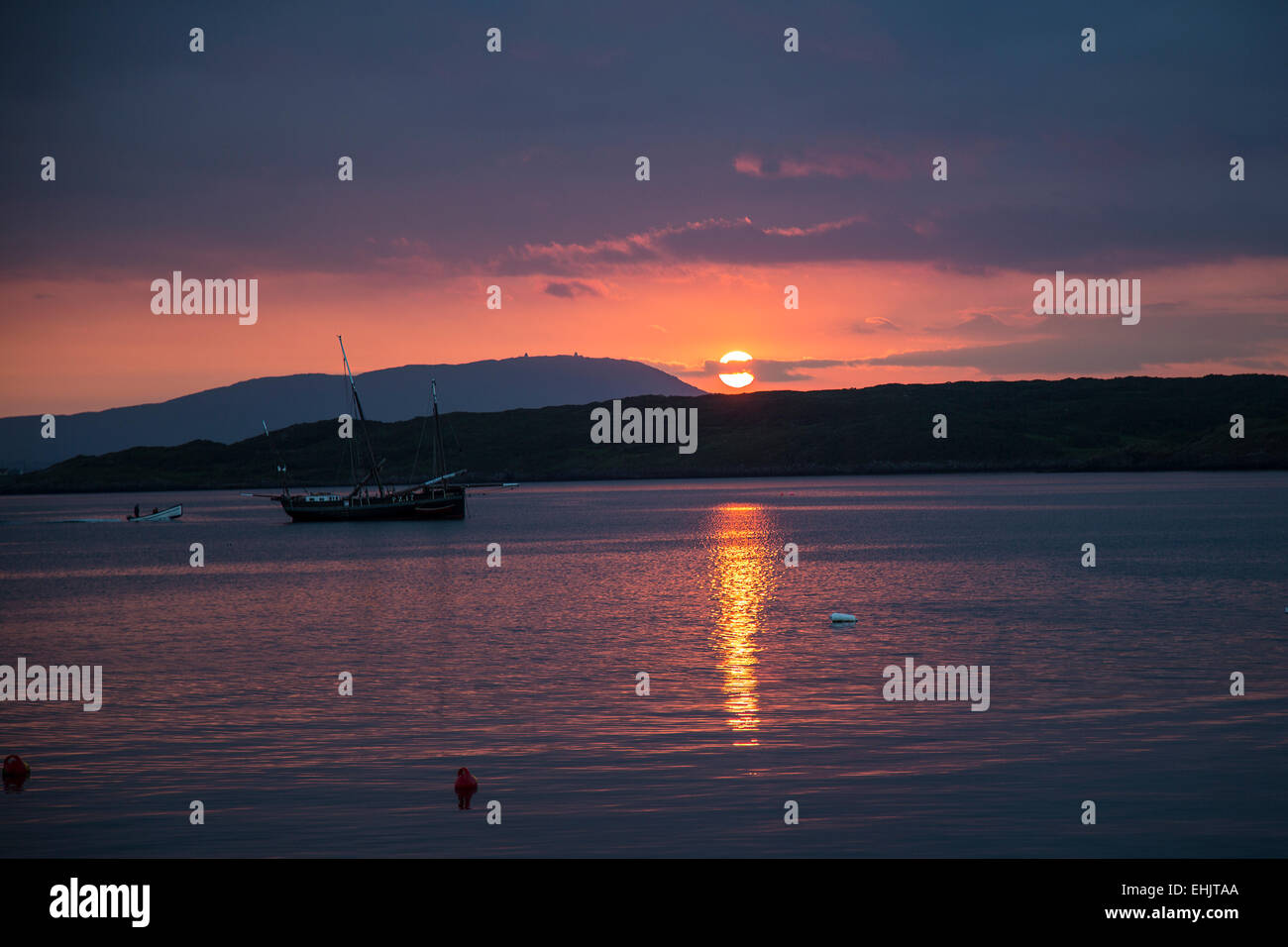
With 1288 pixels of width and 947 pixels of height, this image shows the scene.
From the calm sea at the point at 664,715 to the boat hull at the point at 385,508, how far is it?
61605 mm

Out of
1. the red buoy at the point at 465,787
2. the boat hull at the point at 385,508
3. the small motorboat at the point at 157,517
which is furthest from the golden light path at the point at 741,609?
the small motorboat at the point at 157,517

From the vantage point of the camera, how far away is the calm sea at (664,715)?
1509 cm

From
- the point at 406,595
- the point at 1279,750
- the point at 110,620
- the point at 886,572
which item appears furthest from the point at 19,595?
the point at 1279,750

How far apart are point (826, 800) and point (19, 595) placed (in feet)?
165

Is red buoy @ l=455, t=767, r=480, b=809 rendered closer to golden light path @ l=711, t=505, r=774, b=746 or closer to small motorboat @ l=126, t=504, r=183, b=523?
golden light path @ l=711, t=505, r=774, b=746

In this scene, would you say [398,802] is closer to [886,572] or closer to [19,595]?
[886,572]

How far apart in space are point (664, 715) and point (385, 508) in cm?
10357

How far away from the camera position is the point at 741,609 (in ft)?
140

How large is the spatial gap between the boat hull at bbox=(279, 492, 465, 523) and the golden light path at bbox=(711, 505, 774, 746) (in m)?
32.8

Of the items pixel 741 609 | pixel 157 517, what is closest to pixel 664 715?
pixel 741 609

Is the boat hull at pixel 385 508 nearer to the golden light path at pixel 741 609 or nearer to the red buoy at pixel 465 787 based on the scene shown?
the golden light path at pixel 741 609

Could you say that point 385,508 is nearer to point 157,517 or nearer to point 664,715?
point 157,517
